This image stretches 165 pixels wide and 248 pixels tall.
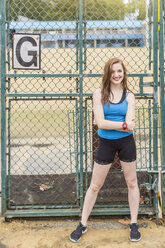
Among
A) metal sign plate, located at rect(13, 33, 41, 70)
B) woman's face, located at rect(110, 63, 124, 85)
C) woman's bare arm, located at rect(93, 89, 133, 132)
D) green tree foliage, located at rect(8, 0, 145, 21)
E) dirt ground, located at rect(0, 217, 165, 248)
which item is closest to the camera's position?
woman's bare arm, located at rect(93, 89, 133, 132)

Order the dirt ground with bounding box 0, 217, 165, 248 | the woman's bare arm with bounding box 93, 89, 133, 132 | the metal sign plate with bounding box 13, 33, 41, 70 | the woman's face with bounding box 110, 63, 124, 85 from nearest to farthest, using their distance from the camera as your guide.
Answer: the woman's bare arm with bounding box 93, 89, 133, 132 → the woman's face with bounding box 110, 63, 124, 85 → the dirt ground with bounding box 0, 217, 165, 248 → the metal sign plate with bounding box 13, 33, 41, 70

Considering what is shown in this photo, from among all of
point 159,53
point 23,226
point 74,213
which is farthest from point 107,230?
point 159,53

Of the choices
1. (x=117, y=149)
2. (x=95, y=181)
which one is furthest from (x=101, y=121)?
(x=95, y=181)

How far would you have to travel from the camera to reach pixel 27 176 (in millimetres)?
3963

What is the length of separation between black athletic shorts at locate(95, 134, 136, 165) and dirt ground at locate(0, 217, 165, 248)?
833 millimetres

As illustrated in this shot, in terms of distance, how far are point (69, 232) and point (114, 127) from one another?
1.32m

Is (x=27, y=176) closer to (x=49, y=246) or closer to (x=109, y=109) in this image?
(x=49, y=246)

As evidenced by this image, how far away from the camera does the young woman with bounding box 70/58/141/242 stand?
246 cm

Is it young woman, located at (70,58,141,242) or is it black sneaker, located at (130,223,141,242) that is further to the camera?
black sneaker, located at (130,223,141,242)

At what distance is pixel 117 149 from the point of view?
2607mm

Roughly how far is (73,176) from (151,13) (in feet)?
8.08

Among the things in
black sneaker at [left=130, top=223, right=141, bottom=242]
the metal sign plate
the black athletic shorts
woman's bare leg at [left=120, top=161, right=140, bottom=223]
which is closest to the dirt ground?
black sneaker at [left=130, top=223, right=141, bottom=242]

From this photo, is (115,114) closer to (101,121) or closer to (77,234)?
(101,121)

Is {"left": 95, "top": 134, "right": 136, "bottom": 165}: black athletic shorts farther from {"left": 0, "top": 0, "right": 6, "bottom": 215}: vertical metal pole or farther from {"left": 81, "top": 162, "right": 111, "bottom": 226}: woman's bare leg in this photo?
{"left": 0, "top": 0, "right": 6, "bottom": 215}: vertical metal pole
